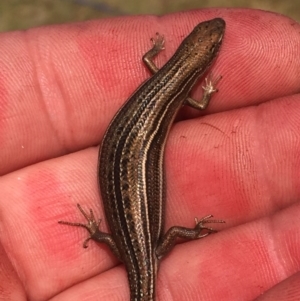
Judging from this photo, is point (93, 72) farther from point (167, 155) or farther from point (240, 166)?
point (240, 166)

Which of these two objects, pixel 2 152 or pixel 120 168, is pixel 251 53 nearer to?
pixel 120 168

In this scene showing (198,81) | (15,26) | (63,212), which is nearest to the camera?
(63,212)

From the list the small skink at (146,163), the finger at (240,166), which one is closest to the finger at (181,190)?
the finger at (240,166)

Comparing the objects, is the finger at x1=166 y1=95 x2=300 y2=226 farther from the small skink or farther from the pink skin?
the small skink

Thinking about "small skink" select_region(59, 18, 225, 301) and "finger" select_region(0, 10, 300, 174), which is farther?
"finger" select_region(0, 10, 300, 174)

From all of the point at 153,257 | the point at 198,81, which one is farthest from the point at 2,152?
the point at 198,81

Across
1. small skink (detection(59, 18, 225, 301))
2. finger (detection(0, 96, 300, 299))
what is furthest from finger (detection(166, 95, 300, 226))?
small skink (detection(59, 18, 225, 301))

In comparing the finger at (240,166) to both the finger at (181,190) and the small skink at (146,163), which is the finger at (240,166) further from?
the small skink at (146,163)

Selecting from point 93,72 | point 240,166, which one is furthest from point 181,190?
point 93,72
